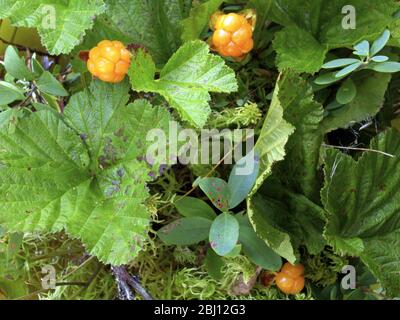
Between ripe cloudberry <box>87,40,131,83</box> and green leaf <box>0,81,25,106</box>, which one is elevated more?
ripe cloudberry <box>87,40,131,83</box>

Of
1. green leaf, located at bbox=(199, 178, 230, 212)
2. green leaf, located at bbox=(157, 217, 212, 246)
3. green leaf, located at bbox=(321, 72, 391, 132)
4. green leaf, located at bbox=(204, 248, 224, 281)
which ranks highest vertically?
green leaf, located at bbox=(321, 72, 391, 132)

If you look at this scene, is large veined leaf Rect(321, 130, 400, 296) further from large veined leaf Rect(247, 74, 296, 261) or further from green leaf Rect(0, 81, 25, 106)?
green leaf Rect(0, 81, 25, 106)

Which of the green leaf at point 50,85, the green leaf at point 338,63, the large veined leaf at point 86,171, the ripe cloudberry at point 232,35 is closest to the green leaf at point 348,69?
the green leaf at point 338,63

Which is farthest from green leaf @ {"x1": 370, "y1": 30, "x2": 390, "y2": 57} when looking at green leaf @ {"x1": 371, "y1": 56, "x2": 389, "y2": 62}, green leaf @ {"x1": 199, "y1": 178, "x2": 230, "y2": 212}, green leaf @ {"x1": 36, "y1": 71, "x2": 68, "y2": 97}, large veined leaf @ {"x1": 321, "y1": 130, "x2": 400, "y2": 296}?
green leaf @ {"x1": 36, "y1": 71, "x2": 68, "y2": 97}

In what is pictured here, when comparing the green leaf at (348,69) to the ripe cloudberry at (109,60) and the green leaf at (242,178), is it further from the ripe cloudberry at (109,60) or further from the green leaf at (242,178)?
the ripe cloudberry at (109,60)

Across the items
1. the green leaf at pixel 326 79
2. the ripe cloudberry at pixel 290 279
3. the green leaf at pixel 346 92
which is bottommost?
the ripe cloudberry at pixel 290 279
